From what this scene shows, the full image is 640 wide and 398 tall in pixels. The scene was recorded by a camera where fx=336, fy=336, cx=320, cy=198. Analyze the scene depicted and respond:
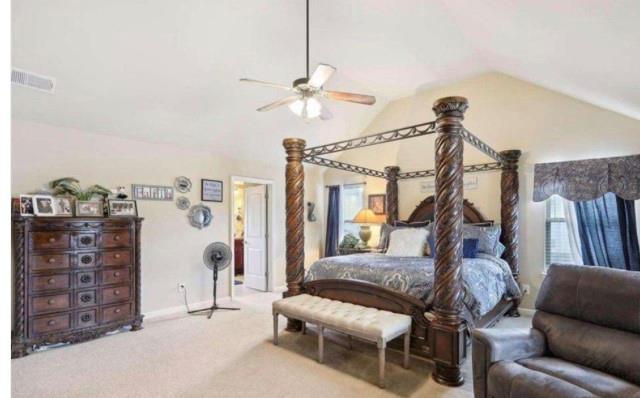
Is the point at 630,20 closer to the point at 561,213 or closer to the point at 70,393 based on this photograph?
the point at 561,213

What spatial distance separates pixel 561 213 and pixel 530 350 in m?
2.96

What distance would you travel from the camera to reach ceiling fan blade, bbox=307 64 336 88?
269 centimetres

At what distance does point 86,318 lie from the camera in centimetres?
371

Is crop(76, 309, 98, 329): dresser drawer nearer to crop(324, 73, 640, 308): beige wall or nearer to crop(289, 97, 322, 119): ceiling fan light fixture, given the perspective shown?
crop(289, 97, 322, 119): ceiling fan light fixture

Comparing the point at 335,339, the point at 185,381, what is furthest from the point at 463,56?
the point at 185,381

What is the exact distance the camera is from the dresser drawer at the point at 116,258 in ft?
12.8

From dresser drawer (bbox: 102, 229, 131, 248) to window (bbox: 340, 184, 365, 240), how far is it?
384cm

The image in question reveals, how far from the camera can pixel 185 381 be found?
283 cm

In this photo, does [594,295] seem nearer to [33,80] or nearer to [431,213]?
[431,213]

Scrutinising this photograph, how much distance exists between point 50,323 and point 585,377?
4584 mm

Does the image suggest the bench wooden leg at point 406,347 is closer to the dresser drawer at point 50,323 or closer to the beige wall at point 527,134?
the beige wall at point 527,134

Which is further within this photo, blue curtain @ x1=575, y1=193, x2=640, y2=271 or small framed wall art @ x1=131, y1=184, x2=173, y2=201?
small framed wall art @ x1=131, y1=184, x2=173, y2=201

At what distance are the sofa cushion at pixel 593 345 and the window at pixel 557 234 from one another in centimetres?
253

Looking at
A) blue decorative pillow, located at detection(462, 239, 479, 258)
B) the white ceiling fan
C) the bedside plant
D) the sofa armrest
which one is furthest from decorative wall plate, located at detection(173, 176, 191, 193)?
the sofa armrest
